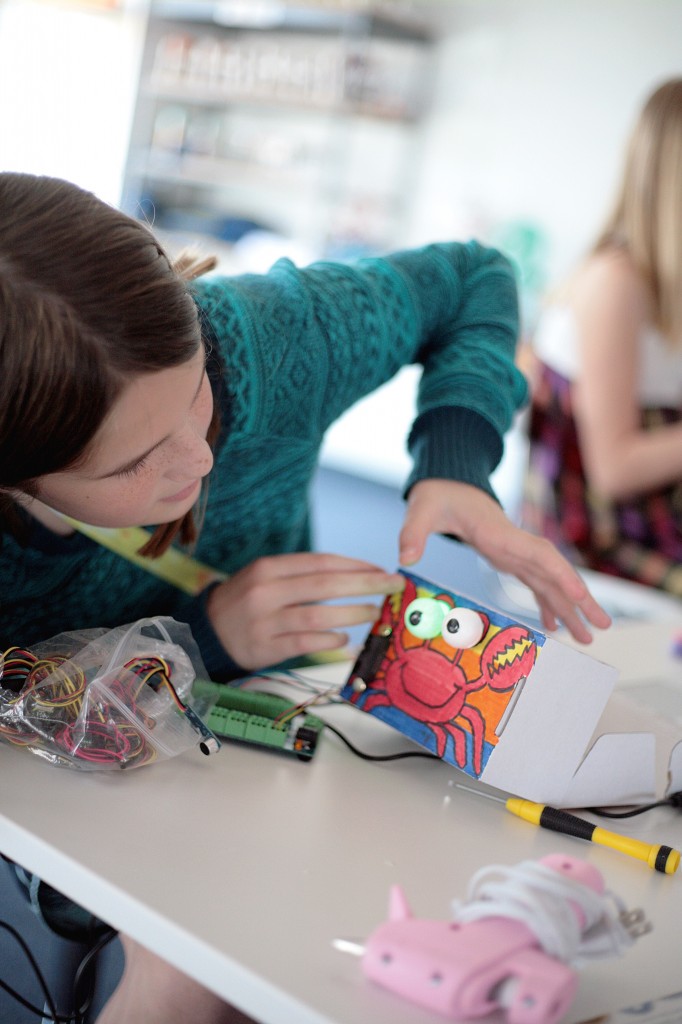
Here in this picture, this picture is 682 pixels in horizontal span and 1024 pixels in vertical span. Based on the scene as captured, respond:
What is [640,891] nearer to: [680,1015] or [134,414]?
[680,1015]

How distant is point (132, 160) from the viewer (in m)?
4.69

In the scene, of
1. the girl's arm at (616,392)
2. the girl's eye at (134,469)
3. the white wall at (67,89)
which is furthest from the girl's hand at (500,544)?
the white wall at (67,89)

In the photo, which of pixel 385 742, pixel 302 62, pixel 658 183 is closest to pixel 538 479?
pixel 658 183

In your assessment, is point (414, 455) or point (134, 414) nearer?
point (134, 414)

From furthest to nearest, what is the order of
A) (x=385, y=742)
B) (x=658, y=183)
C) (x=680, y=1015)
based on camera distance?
(x=658, y=183)
(x=385, y=742)
(x=680, y=1015)

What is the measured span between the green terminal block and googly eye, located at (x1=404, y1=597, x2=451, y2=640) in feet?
0.35

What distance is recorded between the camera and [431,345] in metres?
1.27

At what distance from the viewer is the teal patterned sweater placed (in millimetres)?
946

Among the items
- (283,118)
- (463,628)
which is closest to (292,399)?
(463,628)

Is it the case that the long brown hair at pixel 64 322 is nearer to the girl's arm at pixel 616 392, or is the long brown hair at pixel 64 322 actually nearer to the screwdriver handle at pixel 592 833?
the screwdriver handle at pixel 592 833

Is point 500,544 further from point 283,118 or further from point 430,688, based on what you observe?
point 283,118

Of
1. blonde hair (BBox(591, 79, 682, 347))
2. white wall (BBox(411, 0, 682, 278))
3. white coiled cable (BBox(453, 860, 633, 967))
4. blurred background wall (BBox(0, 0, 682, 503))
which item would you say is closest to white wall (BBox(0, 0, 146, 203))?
blurred background wall (BBox(0, 0, 682, 503))

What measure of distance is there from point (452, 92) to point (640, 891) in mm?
3791

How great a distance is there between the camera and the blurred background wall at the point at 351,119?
3738 mm
